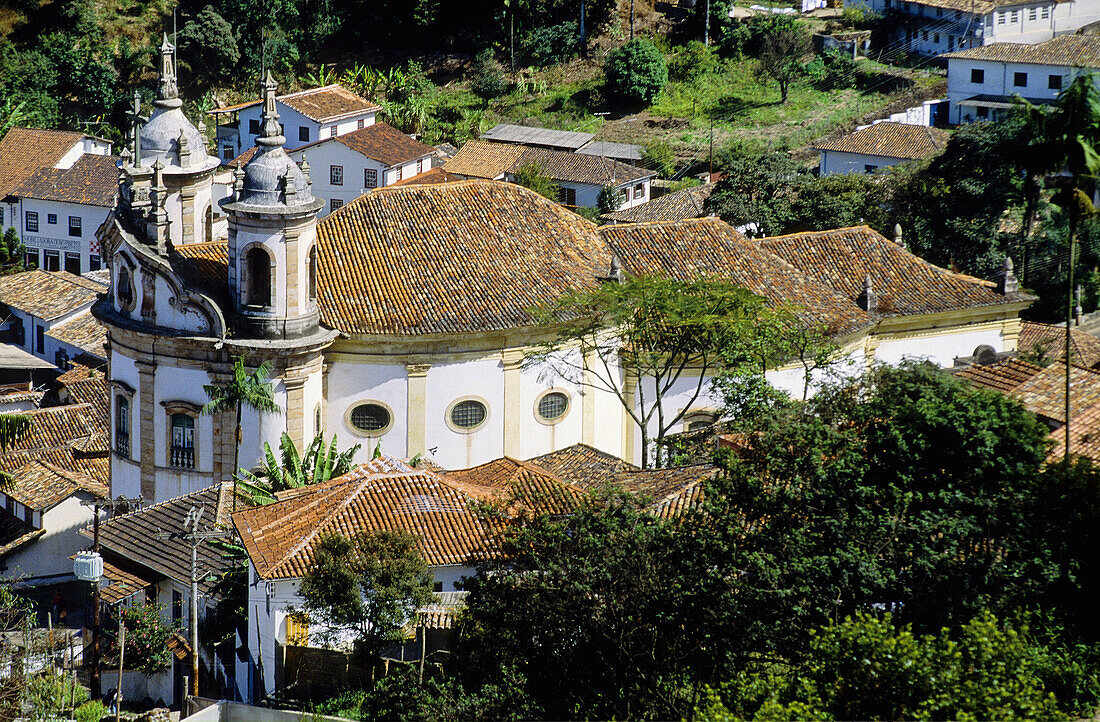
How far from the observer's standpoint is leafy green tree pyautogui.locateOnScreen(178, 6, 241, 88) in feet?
316

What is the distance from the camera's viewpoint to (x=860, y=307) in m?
46.8

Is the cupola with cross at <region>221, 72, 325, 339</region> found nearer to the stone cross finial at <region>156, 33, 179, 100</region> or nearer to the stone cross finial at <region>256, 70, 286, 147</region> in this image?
the stone cross finial at <region>256, 70, 286, 147</region>

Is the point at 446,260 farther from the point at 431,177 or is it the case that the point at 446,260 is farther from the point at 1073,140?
the point at 431,177

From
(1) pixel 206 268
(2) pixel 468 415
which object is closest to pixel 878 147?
(2) pixel 468 415

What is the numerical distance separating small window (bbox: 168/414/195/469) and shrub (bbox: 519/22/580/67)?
58.9m

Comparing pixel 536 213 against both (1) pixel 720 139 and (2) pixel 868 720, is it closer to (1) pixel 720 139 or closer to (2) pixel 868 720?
(2) pixel 868 720

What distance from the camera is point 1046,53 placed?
272ft

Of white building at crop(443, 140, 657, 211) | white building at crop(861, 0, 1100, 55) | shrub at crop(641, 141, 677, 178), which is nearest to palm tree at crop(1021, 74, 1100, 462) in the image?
white building at crop(443, 140, 657, 211)

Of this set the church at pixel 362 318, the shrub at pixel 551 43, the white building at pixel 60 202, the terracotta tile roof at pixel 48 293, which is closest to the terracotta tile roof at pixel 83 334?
the terracotta tile roof at pixel 48 293

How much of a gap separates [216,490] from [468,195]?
34.5 ft

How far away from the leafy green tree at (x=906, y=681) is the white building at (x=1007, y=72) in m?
59.0

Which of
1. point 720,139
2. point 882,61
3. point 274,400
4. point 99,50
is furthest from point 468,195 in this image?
point 99,50

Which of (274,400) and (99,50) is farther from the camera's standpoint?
(99,50)

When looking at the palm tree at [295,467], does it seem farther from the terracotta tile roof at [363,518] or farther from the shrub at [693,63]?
the shrub at [693,63]
